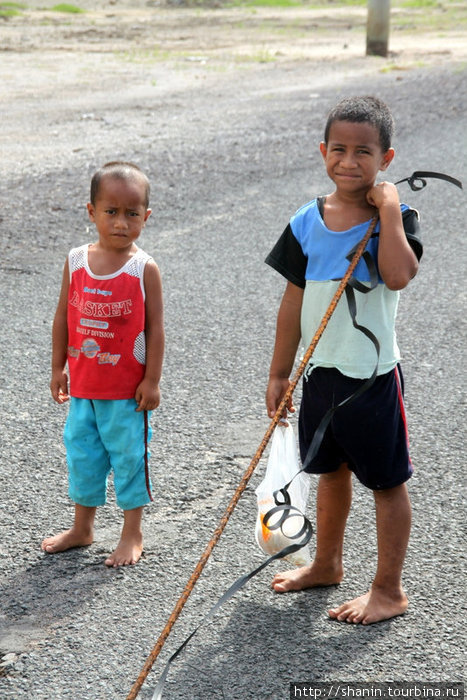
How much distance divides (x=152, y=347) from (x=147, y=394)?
0.49 ft

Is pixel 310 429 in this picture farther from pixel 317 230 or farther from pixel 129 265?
pixel 129 265

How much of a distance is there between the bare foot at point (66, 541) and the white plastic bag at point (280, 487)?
24.3 inches

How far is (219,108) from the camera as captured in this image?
1140 centimetres

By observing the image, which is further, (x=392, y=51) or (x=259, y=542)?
(x=392, y=51)

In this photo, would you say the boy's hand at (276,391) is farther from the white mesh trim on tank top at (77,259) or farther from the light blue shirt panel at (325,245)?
the white mesh trim on tank top at (77,259)

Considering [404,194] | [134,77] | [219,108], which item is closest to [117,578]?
[404,194]

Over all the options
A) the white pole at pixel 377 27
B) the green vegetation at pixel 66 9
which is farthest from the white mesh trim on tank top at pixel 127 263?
the green vegetation at pixel 66 9

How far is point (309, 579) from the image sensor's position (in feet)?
9.73

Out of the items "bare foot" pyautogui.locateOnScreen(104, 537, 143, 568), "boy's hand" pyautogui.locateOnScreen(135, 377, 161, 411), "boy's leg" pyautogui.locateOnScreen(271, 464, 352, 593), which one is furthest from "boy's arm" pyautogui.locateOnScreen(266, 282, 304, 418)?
"bare foot" pyautogui.locateOnScreen(104, 537, 143, 568)

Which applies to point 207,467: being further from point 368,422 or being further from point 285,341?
point 368,422

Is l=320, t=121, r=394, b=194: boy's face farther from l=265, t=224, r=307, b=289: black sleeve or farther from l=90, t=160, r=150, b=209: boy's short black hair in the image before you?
l=90, t=160, r=150, b=209: boy's short black hair

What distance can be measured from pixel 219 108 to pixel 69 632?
945 cm

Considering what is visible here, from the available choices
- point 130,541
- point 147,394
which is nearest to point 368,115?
point 147,394

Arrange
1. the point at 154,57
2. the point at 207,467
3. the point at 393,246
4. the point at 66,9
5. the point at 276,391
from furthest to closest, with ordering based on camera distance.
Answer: the point at 66,9
the point at 154,57
the point at 207,467
the point at 276,391
the point at 393,246
